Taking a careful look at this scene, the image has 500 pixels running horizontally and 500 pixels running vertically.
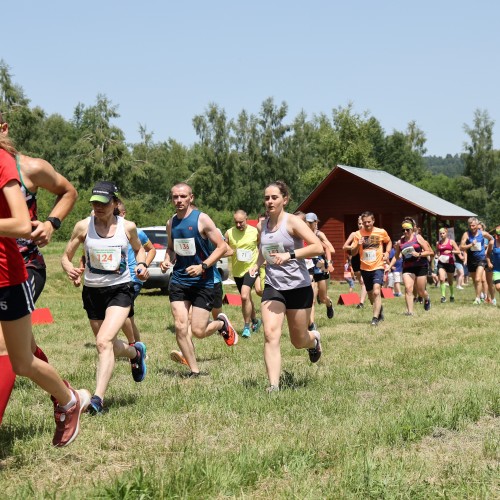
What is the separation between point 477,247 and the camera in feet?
62.1

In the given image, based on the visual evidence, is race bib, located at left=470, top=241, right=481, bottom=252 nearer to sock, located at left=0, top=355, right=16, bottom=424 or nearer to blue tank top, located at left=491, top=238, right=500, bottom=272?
blue tank top, located at left=491, top=238, right=500, bottom=272

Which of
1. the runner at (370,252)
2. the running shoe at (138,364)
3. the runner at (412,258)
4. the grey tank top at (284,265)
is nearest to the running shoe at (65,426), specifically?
the running shoe at (138,364)

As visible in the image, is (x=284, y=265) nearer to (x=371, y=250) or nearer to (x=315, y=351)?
(x=315, y=351)

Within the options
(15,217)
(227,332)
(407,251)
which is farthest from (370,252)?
(15,217)

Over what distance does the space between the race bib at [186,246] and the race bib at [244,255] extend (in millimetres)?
4681

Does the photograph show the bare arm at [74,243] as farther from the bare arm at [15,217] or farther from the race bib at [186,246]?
the bare arm at [15,217]

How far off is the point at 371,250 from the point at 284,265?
724 centimetres

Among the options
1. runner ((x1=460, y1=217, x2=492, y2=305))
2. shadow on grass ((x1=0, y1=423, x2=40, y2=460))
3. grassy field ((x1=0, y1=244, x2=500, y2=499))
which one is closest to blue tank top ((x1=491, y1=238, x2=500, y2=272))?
runner ((x1=460, y1=217, x2=492, y2=305))

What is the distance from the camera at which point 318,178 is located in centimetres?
7194

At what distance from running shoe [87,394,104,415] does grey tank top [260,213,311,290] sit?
213 cm

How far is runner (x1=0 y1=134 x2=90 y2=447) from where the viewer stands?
400cm

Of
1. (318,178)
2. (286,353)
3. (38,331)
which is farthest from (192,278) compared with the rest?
(318,178)

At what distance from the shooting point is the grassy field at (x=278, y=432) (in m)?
4.00

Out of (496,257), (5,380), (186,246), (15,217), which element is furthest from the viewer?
(496,257)
